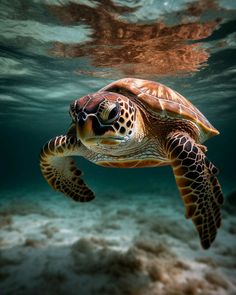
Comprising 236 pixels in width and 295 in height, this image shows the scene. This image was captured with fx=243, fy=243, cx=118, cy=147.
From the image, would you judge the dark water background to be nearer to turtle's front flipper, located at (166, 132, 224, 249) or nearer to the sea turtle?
the sea turtle

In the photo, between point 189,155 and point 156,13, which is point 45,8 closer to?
point 156,13

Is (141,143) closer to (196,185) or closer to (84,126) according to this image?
Answer: (196,185)

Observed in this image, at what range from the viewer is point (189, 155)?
344cm

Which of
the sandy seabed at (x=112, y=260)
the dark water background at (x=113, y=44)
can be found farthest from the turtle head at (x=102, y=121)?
the dark water background at (x=113, y=44)

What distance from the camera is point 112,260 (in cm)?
496

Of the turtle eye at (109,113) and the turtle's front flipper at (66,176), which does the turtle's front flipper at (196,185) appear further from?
the turtle's front flipper at (66,176)

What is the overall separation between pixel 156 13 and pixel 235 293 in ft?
24.2

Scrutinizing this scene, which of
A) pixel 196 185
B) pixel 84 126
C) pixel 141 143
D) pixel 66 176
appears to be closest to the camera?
pixel 84 126

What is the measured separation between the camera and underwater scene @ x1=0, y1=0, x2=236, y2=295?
11.7 feet

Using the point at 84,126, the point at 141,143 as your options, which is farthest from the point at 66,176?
the point at 84,126

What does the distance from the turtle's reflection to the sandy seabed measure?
6.45 meters

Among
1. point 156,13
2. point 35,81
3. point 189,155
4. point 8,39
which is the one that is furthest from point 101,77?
point 189,155

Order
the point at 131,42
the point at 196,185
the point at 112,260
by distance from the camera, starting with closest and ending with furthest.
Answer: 1. the point at 196,185
2. the point at 112,260
3. the point at 131,42

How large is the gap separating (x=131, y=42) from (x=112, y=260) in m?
7.70
